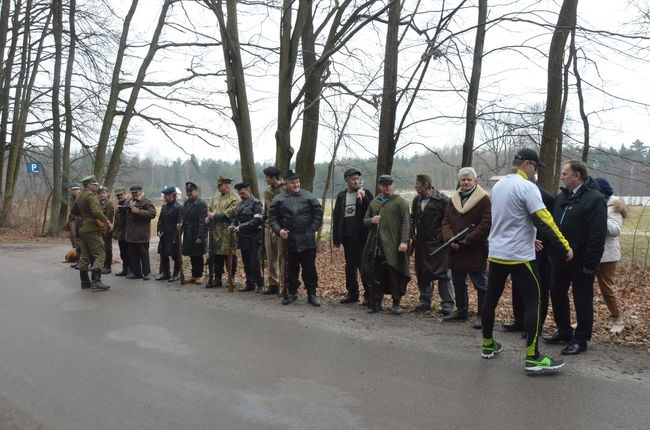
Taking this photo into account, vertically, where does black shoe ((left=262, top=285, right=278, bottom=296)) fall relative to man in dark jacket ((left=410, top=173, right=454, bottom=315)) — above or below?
below

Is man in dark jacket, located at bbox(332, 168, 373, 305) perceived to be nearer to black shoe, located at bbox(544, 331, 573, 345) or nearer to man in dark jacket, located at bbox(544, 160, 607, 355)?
black shoe, located at bbox(544, 331, 573, 345)

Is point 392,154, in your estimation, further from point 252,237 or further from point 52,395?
point 52,395

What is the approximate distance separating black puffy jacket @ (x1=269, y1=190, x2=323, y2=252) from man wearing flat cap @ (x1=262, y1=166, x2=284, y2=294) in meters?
0.54

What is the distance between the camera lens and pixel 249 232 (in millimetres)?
8867

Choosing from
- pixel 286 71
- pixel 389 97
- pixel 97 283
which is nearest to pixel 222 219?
pixel 97 283

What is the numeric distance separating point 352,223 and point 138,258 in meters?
5.13

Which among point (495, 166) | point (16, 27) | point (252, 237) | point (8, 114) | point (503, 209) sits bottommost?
point (252, 237)

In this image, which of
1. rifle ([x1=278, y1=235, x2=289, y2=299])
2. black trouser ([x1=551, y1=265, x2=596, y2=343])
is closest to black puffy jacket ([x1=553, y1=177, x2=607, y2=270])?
black trouser ([x1=551, y1=265, x2=596, y2=343])

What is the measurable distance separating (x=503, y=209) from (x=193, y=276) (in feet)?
22.1

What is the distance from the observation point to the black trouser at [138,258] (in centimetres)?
1073

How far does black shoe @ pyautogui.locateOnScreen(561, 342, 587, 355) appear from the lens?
5.38 m

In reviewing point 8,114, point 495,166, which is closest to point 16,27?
point 8,114

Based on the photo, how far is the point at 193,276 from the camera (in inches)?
401

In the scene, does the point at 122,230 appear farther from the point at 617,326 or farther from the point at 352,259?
the point at 617,326
